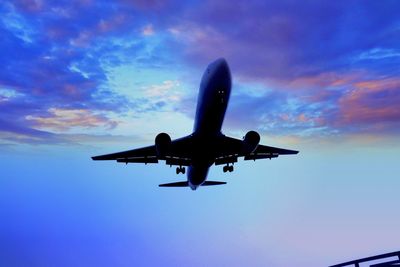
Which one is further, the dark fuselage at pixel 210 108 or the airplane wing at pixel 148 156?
the airplane wing at pixel 148 156

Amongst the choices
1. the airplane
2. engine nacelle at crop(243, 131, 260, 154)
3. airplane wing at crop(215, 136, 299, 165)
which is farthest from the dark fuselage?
engine nacelle at crop(243, 131, 260, 154)

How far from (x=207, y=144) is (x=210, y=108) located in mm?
4231

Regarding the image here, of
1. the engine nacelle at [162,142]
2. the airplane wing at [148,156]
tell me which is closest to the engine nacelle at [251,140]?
the airplane wing at [148,156]

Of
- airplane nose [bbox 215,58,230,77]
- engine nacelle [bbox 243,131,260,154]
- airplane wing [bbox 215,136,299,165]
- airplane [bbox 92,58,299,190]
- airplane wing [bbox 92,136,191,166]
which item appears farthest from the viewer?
airplane wing [bbox 92,136,191,166]

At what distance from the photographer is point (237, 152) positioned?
30.8 metres

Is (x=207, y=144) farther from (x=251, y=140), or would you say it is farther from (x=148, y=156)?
(x=148, y=156)

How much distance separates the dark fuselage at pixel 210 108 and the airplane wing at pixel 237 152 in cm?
85

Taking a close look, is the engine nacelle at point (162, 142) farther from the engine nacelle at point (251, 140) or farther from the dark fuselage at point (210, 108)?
the engine nacelle at point (251, 140)

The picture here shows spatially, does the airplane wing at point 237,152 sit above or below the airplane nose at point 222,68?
below

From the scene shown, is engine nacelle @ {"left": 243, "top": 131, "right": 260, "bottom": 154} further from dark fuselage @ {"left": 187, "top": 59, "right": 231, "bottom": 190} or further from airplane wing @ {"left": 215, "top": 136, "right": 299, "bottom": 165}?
dark fuselage @ {"left": 187, "top": 59, "right": 231, "bottom": 190}

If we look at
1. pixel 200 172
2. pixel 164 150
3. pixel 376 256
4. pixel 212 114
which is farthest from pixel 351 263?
pixel 200 172

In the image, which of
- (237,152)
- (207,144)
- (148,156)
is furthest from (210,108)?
(148,156)

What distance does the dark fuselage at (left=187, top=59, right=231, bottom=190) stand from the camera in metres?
24.7

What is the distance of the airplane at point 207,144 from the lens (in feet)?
82.0
